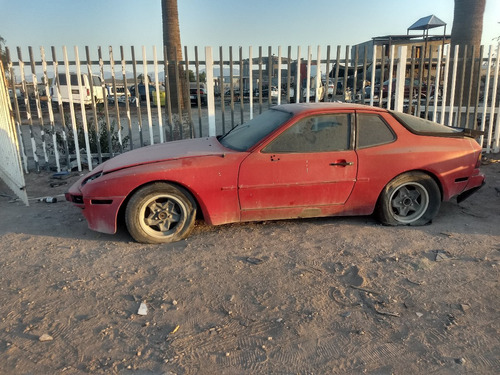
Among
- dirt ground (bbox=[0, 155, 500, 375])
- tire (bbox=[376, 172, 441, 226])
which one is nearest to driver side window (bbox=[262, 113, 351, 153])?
tire (bbox=[376, 172, 441, 226])

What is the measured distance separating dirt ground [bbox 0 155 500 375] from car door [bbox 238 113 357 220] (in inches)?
16.7

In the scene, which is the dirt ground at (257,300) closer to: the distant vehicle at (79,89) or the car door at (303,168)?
the car door at (303,168)

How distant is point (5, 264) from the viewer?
3.90 metres

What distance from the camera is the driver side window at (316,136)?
175 inches

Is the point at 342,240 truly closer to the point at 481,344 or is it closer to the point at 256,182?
the point at 256,182

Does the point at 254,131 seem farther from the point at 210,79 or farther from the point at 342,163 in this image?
the point at 210,79

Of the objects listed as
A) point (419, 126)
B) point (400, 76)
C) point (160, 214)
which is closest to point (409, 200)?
point (419, 126)

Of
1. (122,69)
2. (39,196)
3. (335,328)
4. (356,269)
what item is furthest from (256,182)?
(122,69)

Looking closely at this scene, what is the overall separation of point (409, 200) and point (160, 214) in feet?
9.52

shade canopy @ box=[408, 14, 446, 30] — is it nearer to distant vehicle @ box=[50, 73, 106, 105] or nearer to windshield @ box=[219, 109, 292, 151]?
distant vehicle @ box=[50, 73, 106, 105]

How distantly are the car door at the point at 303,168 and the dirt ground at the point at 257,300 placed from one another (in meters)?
0.42

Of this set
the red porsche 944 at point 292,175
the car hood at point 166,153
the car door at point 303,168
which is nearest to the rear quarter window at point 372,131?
the red porsche 944 at point 292,175

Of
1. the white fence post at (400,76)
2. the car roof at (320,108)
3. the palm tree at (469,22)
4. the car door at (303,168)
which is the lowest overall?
the car door at (303,168)

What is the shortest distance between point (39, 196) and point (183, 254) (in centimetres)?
344
